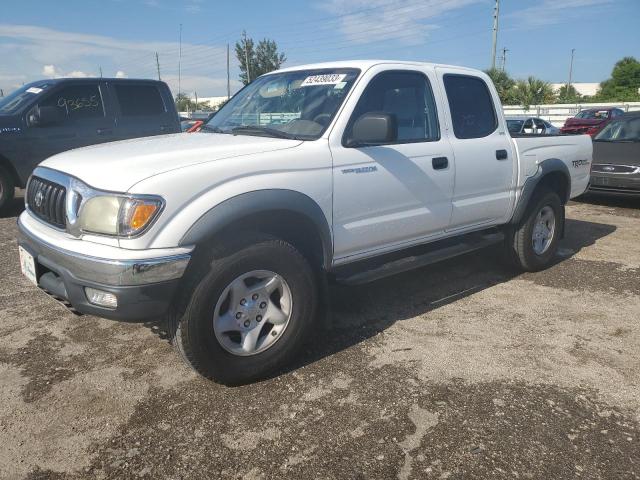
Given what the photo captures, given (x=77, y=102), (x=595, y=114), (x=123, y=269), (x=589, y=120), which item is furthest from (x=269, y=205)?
(x=595, y=114)

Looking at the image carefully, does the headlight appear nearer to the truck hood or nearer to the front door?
the truck hood

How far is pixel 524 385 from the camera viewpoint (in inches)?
117

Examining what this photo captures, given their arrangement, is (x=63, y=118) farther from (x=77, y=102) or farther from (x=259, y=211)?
(x=259, y=211)

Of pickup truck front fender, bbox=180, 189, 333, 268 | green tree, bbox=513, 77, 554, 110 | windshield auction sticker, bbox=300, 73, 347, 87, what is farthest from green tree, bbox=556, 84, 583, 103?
pickup truck front fender, bbox=180, 189, 333, 268

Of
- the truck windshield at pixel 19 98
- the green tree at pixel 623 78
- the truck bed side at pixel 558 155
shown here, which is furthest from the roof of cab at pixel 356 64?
the green tree at pixel 623 78

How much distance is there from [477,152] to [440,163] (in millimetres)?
515

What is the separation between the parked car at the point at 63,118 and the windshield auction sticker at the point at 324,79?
5068 mm

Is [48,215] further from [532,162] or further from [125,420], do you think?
[532,162]

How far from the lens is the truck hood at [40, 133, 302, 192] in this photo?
8.57ft

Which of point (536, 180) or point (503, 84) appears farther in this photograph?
point (503, 84)

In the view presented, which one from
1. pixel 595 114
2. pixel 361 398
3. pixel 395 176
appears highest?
pixel 595 114

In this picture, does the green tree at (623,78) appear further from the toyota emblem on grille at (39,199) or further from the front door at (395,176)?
the toyota emblem on grille at (39,199)

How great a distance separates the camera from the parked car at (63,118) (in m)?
7.26

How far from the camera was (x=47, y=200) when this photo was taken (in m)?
2.95
